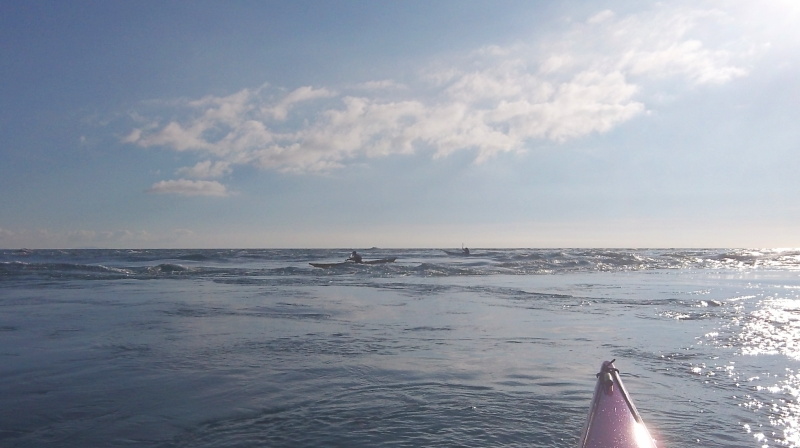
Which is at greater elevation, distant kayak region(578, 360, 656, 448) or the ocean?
distant kayak region(578, 360, 656, 448)

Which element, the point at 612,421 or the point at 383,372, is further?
the point at 383,372

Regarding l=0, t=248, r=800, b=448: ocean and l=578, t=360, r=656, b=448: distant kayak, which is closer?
l=578, t=360, r=656, b=448: distant kayak

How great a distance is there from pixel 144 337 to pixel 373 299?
8.46 m

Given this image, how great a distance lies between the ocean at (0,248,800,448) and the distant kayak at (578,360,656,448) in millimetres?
722

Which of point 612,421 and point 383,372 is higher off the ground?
point 612,421

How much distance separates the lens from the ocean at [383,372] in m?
5.54

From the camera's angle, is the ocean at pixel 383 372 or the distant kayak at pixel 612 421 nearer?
the distant kayak at pixel 612 421

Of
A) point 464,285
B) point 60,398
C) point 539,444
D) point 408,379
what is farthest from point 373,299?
point 539,444

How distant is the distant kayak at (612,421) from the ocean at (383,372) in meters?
0.72

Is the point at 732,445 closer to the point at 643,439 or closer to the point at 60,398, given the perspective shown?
the point at 643,439

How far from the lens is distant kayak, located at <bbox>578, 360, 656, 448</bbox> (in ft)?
14.1

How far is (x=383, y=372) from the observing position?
7945 millimetres

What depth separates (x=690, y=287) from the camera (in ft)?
76.0

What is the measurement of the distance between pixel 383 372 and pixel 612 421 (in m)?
3.94
